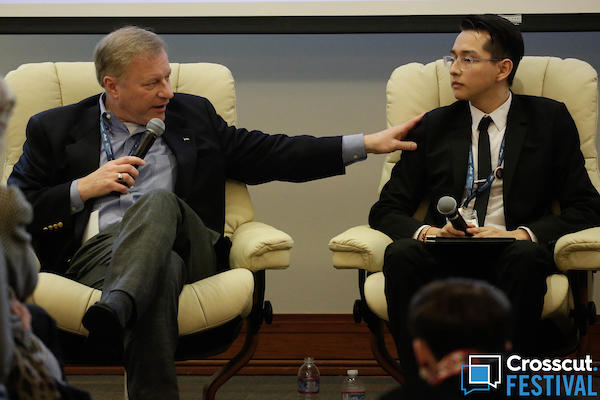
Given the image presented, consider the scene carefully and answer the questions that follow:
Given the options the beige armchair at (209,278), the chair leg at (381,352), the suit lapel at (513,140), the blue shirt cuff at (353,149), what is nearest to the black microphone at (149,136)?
the beige armchair at (209,278)

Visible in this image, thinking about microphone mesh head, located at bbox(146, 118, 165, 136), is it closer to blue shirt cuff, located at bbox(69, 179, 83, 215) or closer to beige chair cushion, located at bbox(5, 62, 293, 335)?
blue shirt cuff, located at bbox(69, 179, 83, 215)

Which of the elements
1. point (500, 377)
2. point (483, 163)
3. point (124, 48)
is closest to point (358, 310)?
point (483, 163)

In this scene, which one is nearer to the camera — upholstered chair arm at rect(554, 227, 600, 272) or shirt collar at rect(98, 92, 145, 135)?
upholstered chair arm at rect(554, 227, 600, 272)

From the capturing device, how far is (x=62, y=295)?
2.39 m

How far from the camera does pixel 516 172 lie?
9.34ft

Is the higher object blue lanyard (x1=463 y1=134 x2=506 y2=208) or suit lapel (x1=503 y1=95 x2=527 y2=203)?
suit lapel (x1=503 y1=95 x2=527 y2=203)

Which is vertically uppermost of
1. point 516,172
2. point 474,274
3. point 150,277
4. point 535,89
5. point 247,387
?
point 535,89

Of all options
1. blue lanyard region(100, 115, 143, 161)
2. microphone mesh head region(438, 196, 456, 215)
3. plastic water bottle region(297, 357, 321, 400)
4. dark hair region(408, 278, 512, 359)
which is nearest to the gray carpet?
plastic water bottle region(297, 357, 321, 400)

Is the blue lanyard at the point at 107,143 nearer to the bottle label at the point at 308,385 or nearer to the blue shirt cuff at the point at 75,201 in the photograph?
the blue shirt cuff at the point at 75,201

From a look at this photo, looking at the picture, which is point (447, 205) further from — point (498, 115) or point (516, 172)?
point (498, 115)

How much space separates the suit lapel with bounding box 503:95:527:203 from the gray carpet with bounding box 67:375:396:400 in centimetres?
92

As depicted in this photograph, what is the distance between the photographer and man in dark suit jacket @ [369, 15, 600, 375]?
110 inches

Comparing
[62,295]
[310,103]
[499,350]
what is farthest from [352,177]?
[499,350]

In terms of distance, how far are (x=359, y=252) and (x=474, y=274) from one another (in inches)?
13.3
